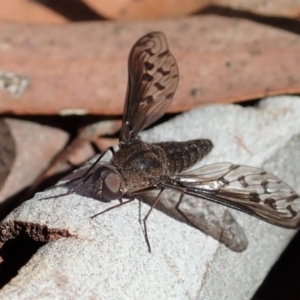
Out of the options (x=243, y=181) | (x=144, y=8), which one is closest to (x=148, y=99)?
(x=243, y=181)

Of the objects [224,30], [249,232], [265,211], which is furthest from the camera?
[224,30]

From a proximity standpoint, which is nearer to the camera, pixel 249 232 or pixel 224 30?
pixel 249 232

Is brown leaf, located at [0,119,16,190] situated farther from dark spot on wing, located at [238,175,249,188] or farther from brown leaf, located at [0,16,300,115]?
dark spot on wing, located at [238,175,249,188]

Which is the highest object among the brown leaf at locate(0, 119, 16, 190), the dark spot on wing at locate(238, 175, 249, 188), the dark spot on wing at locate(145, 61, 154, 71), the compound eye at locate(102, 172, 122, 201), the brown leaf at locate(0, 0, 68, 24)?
the dark spot on wing at locate(145, 61, 154, 71)

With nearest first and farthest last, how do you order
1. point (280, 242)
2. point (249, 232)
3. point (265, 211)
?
point (265, 211) → point (249, 232) → point (280, 242)

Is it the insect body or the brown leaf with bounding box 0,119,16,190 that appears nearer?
the insect body

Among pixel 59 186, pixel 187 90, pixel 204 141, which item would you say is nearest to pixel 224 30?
pixel 187 90

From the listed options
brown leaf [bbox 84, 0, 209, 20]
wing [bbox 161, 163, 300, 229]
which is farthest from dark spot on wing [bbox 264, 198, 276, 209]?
brown leaf [bbox 84, 0, 209, 20]

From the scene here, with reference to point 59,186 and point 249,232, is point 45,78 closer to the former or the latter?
point 59,186
